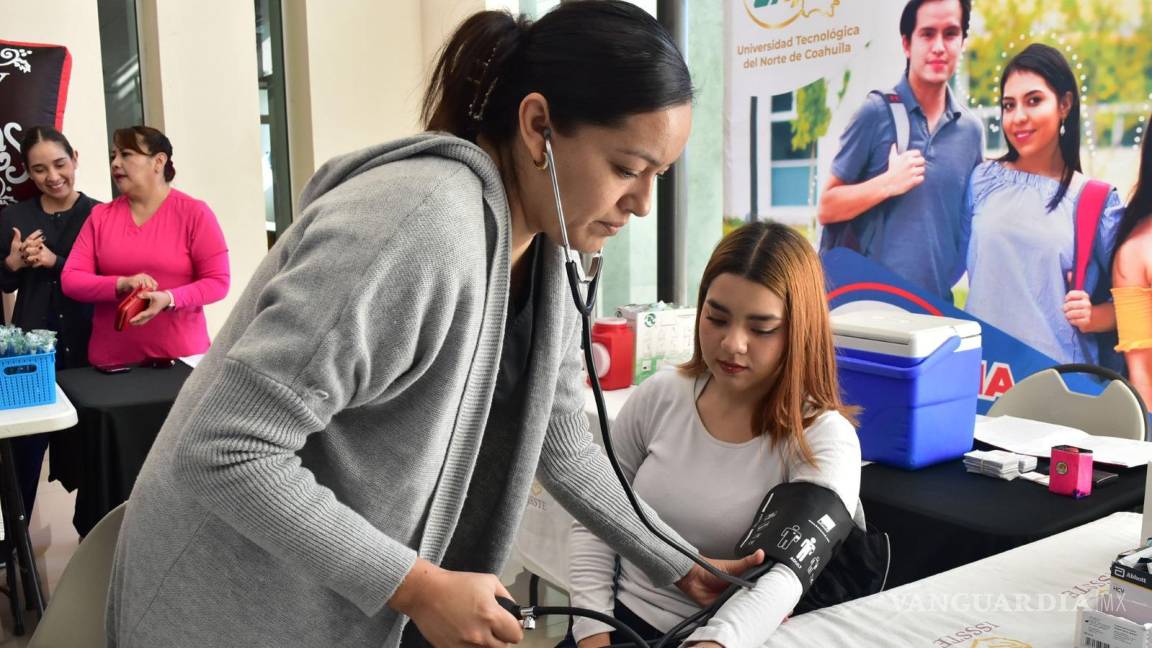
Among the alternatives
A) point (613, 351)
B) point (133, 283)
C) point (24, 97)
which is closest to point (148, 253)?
point (133, 283)

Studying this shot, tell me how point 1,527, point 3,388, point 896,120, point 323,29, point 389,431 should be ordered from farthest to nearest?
1. point 323,29
2. point 896,120
3. point 1,527
4. point 3,388
5. point 389,431

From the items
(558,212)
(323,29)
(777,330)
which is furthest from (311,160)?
(558,212)

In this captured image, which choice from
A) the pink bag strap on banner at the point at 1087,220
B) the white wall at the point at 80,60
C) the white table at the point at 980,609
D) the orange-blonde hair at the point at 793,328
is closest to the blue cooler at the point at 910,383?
the orange-blonde hair at the point at 793,328

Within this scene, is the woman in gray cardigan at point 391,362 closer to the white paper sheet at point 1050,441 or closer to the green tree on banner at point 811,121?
the white paper sheet at point 1050,441

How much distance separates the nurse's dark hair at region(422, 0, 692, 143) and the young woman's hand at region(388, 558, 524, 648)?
1.38 feet

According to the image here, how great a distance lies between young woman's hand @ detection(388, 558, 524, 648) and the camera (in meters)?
0.79

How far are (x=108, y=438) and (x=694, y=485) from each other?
1.78 metres

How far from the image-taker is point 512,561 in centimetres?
252

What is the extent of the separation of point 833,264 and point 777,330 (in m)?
1.88

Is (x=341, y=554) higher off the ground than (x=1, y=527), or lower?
higher

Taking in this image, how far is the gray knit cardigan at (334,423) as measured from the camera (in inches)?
28.8

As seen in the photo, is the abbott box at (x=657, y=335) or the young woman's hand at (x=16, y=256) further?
the young woman's hand at (x=16, y=256)

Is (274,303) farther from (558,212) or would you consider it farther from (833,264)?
(833,264)

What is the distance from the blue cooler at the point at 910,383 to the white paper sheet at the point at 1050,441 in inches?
5.8
